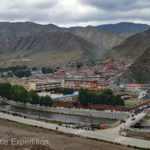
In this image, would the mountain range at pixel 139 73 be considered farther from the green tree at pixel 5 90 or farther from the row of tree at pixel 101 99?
the green tree at pixel 5 90

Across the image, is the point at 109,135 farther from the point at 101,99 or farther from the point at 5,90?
the point at 5,90

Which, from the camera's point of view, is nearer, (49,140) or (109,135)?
(49,140)

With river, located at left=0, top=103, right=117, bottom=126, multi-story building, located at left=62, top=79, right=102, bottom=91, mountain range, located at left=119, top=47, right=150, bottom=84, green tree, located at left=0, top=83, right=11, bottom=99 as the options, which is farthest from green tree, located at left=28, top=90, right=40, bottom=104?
mountain range, located at left=119, top=47, right=150, bottom=84

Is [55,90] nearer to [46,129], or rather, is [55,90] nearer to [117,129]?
[46,129]

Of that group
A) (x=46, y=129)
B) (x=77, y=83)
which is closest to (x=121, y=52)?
(x=77, y=83)

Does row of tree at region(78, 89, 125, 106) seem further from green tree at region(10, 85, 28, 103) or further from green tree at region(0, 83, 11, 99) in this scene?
green tree at region(0, 83, 11, 99)

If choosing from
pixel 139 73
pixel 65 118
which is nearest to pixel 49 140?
pixel 65 118
